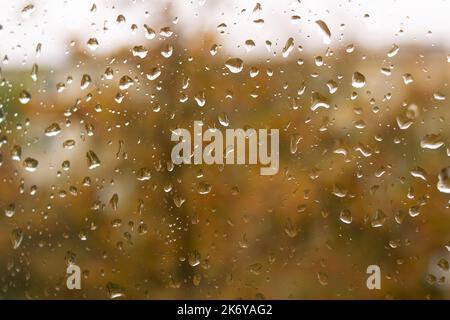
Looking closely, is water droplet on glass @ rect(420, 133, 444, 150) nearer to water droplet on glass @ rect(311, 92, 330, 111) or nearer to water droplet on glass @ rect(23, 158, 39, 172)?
water droplet on glass @ rect(311, 92, 330, 111)

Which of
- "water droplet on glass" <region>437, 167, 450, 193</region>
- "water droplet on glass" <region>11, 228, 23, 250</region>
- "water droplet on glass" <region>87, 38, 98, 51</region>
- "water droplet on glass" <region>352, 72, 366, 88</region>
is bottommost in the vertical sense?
"water droplet on glass" <region>11, 228, 23, 250</region>

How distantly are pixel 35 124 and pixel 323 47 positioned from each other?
0.57m

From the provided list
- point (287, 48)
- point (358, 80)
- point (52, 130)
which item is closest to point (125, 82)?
point (52, 130)

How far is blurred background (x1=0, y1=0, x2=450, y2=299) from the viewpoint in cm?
94

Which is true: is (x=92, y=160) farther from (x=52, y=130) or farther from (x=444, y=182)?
(x=444, y=182)

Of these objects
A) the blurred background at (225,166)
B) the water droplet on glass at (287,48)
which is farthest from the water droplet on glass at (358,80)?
the water droplet on glass at (287,48)

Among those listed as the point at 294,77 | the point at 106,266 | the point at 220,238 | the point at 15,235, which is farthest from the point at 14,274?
the point at 294,77

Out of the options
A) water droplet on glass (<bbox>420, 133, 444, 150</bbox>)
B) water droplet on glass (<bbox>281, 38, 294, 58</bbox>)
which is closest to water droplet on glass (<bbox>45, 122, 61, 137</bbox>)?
water droplet on glass (<bbox>281, 38, 294, 58</bbox>)

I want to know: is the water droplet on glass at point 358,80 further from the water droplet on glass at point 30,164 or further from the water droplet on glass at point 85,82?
the water droplet on glass at point 30,164

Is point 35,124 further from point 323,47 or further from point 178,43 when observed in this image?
point 323,47

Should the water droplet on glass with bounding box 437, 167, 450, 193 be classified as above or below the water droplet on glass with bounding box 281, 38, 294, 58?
below

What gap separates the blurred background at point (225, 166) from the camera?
944 millimetres

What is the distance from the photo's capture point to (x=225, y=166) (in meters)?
0.96

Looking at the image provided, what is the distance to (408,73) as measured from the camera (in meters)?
0.94
